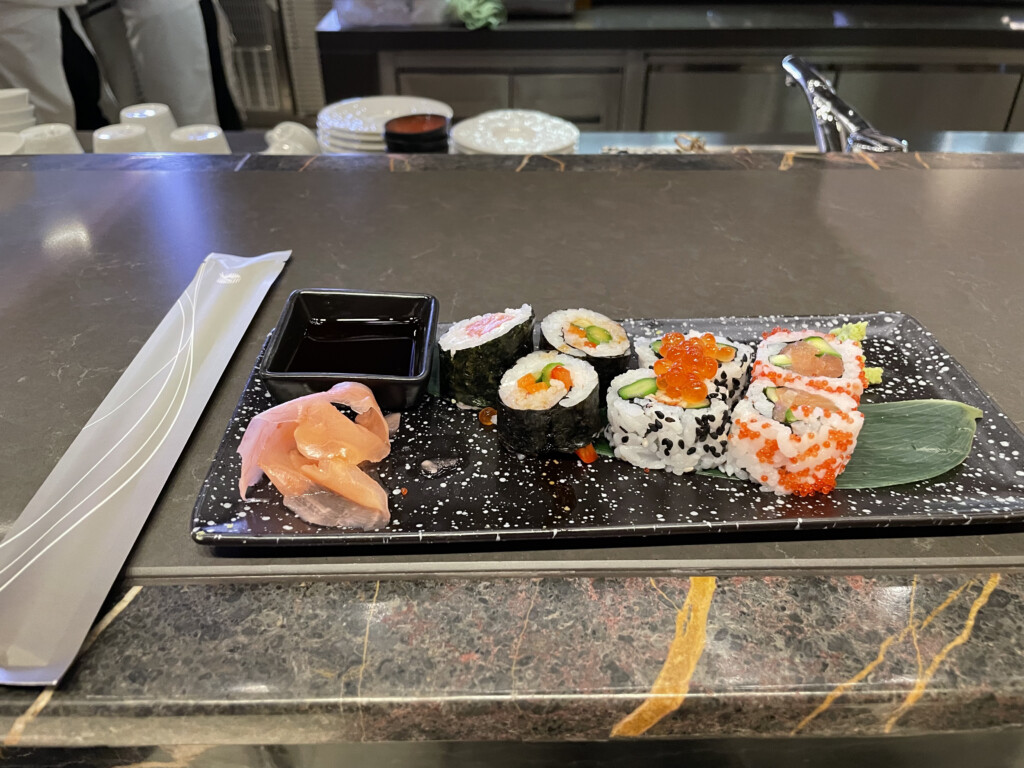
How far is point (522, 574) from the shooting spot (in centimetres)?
83

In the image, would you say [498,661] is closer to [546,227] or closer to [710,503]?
[710,503]

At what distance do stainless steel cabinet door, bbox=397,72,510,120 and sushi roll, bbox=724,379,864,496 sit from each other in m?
3.23

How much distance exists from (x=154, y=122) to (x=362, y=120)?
607 millimetres

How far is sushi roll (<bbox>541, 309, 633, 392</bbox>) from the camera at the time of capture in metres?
1.07

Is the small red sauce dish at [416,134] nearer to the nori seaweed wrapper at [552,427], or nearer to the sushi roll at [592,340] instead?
the sushi roll at [592,340]

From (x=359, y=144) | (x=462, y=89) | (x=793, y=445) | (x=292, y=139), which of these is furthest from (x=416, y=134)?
(x=462, y=89)

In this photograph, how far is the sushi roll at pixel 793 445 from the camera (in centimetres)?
89

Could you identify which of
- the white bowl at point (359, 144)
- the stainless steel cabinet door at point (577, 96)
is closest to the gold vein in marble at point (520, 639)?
the white bowl at point (359, 144)

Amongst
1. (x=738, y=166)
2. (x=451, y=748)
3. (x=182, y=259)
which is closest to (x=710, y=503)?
(x=451, y=748)

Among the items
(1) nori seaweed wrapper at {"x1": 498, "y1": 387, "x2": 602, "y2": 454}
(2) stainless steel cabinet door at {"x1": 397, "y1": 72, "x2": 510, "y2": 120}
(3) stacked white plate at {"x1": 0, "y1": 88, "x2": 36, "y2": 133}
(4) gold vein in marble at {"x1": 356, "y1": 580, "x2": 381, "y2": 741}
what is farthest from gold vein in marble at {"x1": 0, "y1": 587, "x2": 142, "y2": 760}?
(2) stainless steel cabinet door at {"x1": 397, "y1": 72, "x2": 510, "y2": 120}

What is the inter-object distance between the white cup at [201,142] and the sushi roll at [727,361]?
4.96 ft

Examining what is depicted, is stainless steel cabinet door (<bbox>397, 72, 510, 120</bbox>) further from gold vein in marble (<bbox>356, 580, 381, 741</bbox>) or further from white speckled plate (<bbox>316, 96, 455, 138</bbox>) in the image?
gold vein in marble (<bbox>356, 580, 381, 741</bbox>)

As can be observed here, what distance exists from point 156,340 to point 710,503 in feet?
3.10

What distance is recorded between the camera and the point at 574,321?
1147 millimetres
